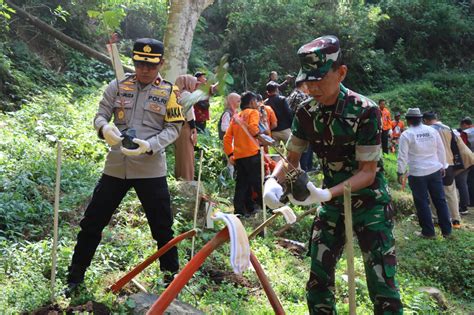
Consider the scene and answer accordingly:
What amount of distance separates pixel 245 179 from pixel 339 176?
13.5ft

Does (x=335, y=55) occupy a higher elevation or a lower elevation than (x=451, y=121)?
higher

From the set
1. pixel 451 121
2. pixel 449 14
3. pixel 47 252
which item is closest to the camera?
pixel 47 252

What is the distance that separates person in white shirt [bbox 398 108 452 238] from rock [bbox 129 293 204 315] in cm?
508

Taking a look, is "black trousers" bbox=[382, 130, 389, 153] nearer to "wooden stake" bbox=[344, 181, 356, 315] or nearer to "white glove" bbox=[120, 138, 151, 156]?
"white glove" bbox=[120, 138, 151, 156]

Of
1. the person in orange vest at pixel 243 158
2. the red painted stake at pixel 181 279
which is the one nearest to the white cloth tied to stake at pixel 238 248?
the red painted stake at pixel 181 279

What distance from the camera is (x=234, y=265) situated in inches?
78.2

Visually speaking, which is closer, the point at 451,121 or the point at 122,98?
the point at 122,98

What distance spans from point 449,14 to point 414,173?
1758 cm

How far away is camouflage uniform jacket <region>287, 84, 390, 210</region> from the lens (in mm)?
2975

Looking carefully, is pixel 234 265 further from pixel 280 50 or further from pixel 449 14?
pixel 449 14

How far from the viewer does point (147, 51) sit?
383cm

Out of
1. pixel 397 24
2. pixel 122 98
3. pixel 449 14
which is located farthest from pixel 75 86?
pixel 449 14

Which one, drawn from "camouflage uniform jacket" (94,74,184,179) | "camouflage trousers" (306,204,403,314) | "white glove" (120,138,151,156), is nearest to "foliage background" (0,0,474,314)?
"camouflage uniform jacket" (94,74,184,179)

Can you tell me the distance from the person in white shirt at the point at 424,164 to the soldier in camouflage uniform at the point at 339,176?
4.74 metres
